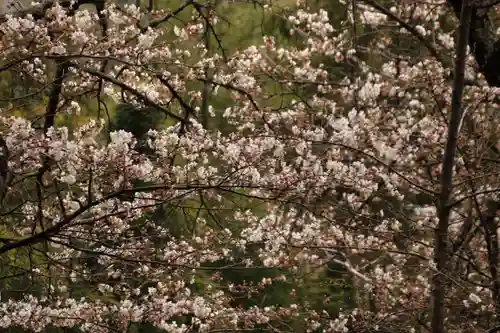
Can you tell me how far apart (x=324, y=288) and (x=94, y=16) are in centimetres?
1060

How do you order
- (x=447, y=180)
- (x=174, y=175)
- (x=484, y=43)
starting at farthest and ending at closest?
(x=484, y=43) → (x=447, y=180) → (x=174, y=175)

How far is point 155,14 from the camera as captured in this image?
21.3ft

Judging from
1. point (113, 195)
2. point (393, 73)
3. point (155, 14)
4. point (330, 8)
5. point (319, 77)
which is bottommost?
point (113, 195)

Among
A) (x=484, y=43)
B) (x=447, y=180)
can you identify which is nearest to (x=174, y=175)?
(x=447, y=180)

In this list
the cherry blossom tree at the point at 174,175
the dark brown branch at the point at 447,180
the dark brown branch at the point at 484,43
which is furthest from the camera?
the dark brown branch at the point at 484,43

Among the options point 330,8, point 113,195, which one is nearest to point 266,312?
point 113,195

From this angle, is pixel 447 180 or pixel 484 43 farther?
pixel 484 43

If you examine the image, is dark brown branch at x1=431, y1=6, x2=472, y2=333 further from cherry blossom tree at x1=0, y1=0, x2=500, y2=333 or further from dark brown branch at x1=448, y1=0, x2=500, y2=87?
dark brown branch at x1=448, y1=0, x2=500, y2=87

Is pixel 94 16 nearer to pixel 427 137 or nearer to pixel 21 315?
pixel 21 315

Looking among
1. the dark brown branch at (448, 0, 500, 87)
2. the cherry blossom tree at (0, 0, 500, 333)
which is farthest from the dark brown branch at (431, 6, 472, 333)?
the dark brown branch at (448, 0, 500, 87)

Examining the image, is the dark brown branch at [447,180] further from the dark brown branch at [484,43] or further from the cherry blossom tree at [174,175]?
the dark brown branch at [484,43]

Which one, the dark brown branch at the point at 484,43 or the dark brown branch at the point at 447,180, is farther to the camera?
the dark brown branch at the point at 484,43

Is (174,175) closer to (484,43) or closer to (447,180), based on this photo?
(447,180)

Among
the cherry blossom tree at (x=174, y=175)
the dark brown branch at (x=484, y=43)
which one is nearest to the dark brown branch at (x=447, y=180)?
the cherry blossom tree at (x=174, y=175)
